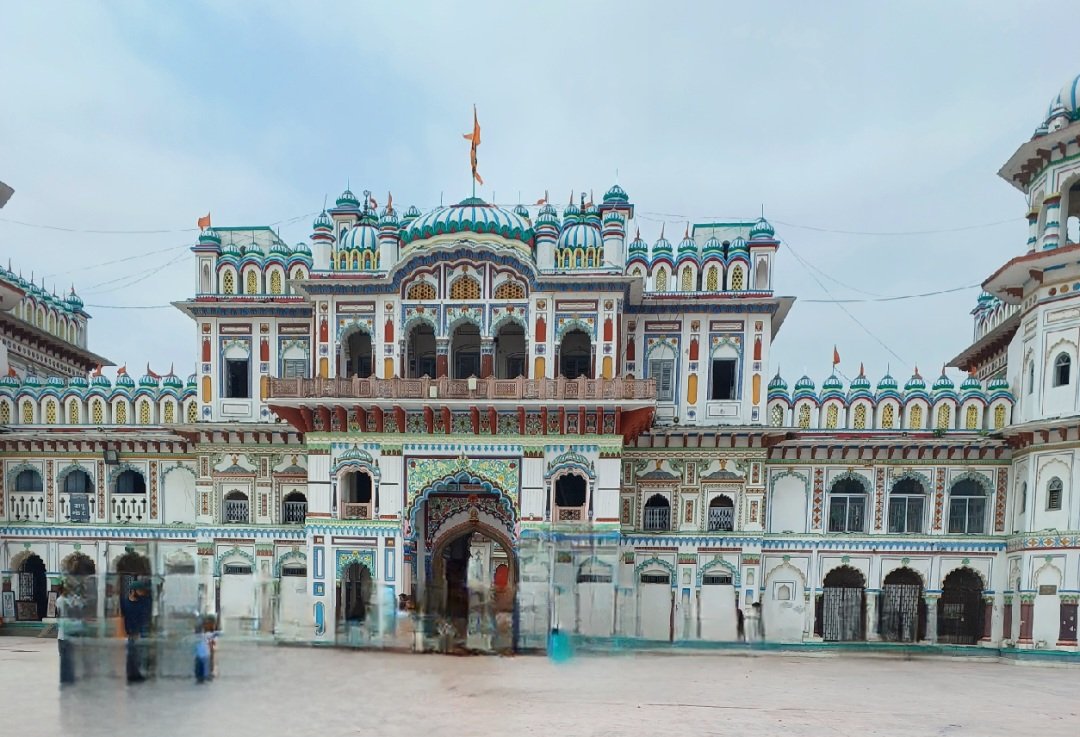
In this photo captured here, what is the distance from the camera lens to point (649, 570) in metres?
19.6

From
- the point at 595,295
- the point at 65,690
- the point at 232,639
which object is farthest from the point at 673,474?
the point at 65,690

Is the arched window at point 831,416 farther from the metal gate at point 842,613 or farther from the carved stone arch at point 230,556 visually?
the carved stone arch at point 230,556

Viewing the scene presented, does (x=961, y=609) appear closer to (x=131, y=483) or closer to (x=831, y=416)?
(x=831, y=416)

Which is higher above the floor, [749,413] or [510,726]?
[749,413]

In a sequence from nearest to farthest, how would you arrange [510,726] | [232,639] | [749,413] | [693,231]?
[510,726]
[232,639]
[749,413]
[693,231]

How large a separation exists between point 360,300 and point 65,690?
10.5m

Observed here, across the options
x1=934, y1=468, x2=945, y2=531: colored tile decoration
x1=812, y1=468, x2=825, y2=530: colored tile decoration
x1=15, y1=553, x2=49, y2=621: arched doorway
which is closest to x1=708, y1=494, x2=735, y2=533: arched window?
x1=812, y1=468, x2=825, y2=530: colored tile decoration

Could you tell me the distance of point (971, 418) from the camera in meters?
19.0

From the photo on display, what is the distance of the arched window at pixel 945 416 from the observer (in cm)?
1914

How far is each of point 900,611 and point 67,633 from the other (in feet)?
68.1

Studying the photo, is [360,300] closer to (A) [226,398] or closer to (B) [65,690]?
(A) [226,398]

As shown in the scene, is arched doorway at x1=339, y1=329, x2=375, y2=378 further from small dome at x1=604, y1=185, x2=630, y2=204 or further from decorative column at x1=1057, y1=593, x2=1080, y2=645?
decorative column at x1=1057, y1=593, x2=1080, y2=645

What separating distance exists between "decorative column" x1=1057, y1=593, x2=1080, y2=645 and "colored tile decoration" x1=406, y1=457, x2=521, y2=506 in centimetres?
1355

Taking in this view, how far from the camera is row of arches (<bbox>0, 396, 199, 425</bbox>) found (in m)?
20.6
